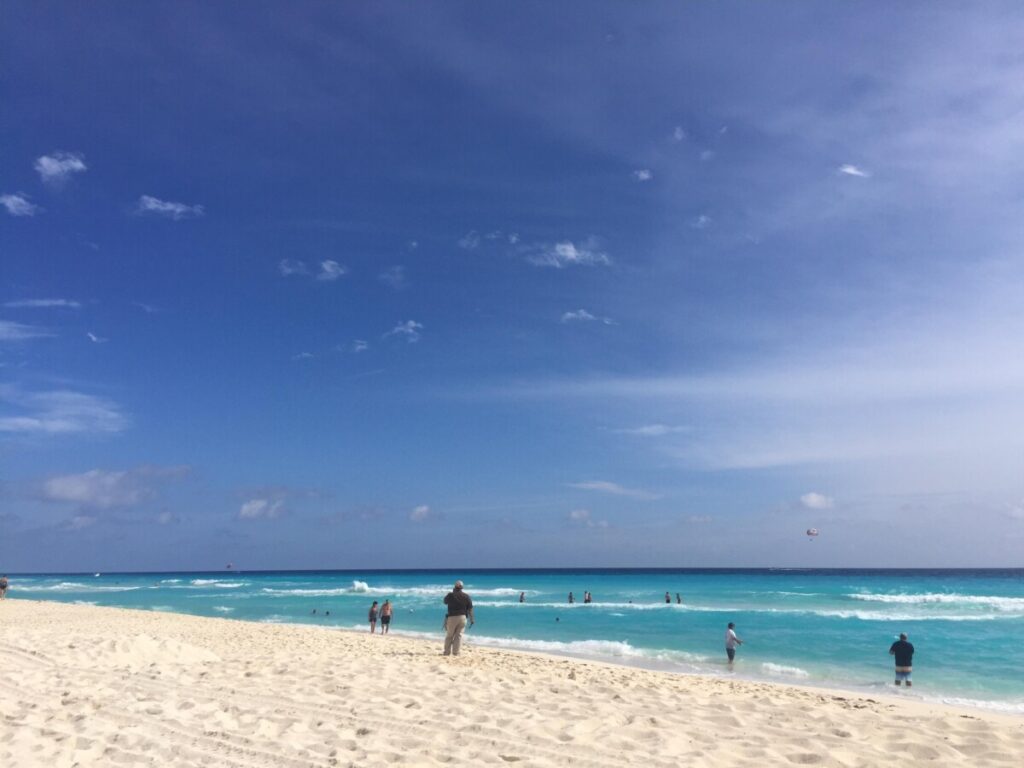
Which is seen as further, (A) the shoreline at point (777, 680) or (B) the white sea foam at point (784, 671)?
(B) the white sea foam at point (784, 671)

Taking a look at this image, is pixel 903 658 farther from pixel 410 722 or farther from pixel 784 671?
pixel 410 722

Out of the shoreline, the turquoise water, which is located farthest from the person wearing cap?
the turquoise water

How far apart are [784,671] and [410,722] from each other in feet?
45.0

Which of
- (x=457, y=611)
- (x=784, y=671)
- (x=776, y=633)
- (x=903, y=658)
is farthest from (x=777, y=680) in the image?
(x=776, y=633)

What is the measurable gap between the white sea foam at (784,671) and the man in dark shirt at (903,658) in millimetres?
2202

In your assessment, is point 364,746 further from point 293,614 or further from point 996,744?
point 293,614

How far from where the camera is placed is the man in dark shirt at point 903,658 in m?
15.3

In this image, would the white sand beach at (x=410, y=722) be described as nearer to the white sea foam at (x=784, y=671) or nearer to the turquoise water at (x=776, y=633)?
the white sea foam at (x=784, y=671)

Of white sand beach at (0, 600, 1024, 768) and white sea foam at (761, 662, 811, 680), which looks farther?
white sea foam at (761, 662, 811, 680)

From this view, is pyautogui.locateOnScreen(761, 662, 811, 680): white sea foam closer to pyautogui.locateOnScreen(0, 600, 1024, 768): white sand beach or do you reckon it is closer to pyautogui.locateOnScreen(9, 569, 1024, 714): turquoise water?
pyautogui.locateOnScreen(9, 569, 1024, 714): turquoise water

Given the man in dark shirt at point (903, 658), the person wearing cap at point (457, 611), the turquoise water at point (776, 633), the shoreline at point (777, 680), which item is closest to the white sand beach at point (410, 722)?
the person wearing cap at point (457, 611)

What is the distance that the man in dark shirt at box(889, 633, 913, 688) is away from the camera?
15312 millimetres

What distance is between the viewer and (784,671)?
57.2 feet

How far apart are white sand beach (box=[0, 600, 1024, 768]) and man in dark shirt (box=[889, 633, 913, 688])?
21.1 feet
